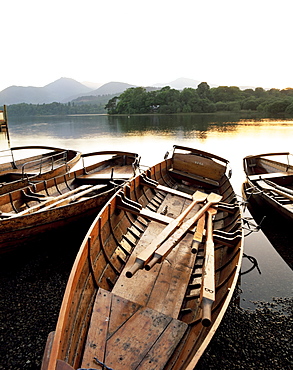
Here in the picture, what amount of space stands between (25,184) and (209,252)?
376 inches

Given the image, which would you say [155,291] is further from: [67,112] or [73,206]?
[67,112]

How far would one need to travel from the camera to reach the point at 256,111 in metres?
114

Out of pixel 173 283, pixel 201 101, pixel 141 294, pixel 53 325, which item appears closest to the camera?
pixel 141 294

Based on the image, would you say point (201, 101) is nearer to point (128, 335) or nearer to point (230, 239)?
point (230, 239)

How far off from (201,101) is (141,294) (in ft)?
410

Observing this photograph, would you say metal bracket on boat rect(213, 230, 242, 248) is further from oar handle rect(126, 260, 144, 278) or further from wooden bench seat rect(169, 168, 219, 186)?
wooden bench seat rect(169, 168, 219, 186)

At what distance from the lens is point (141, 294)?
5633mm

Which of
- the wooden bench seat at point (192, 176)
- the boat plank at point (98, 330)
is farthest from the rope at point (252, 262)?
the boat plank at point (98, 330)

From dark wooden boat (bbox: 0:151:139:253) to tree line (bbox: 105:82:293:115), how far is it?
106804mm

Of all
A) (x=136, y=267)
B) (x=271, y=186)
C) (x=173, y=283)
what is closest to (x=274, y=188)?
(x=271, y=186)

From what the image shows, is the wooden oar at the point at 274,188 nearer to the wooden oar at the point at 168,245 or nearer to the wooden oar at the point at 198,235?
the wooden oar at the point at 198,235

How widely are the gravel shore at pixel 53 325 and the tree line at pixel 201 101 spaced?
10954 cm

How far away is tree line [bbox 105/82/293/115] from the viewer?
112 meters

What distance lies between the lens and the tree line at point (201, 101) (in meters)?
112
